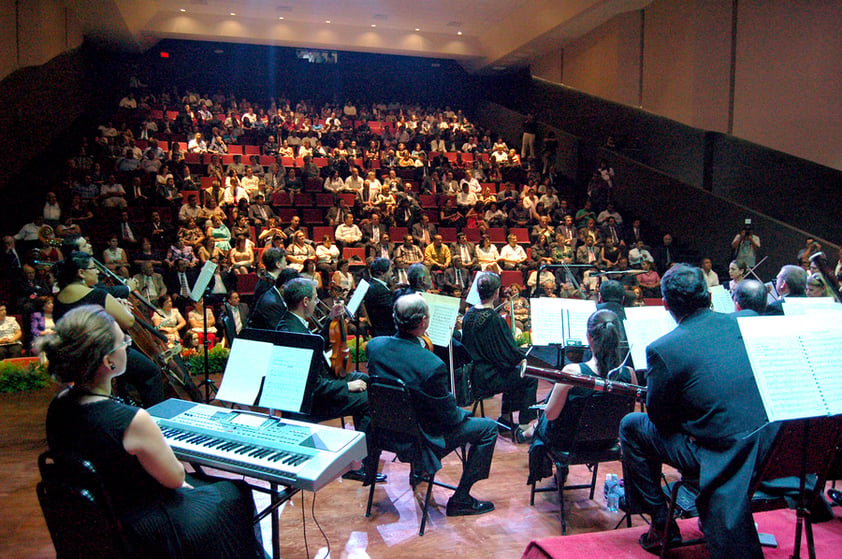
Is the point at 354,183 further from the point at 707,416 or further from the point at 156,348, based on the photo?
the point at 707,416

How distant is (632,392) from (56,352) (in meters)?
2.24

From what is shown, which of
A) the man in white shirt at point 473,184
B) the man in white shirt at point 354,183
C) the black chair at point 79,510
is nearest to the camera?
the black chair at point 79,510

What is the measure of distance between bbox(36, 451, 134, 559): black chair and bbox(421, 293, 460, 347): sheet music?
2567 mm

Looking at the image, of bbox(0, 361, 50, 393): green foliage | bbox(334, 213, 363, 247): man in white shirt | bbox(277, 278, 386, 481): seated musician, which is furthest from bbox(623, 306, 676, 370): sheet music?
bbox(334, 213, 363, 247): man in white shirt

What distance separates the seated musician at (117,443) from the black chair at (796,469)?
5.61 ft

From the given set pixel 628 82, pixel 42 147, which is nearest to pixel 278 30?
pixel 42 147

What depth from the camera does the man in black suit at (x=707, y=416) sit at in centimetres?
216

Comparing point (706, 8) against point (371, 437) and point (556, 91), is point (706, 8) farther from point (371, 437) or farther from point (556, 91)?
point (371, 437)

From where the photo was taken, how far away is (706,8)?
39.0 ft

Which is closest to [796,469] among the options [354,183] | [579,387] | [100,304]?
[579,387]

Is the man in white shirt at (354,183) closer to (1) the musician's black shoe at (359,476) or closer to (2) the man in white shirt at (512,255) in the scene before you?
(2) the man in white shirt at (512,255)

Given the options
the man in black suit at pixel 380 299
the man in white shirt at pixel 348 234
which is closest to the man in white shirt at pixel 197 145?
the man in white shirt at pixel 348 234

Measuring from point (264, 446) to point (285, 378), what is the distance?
324mm

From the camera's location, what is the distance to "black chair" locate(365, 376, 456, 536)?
10.1ft
